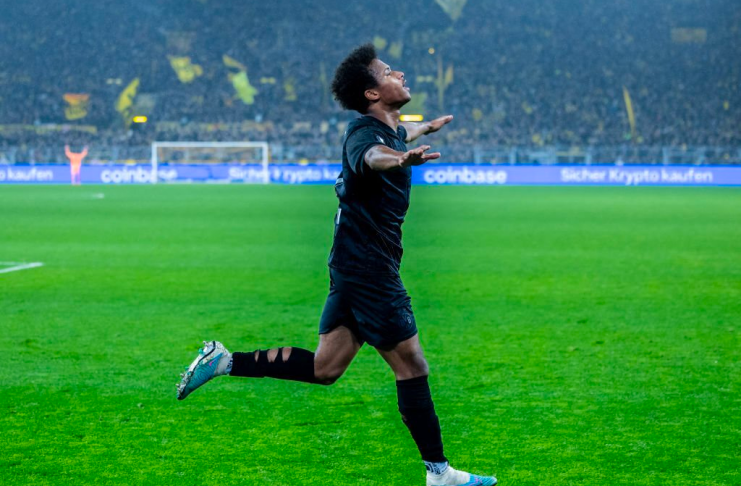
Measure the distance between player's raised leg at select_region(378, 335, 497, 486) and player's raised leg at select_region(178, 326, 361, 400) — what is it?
0.92 ft

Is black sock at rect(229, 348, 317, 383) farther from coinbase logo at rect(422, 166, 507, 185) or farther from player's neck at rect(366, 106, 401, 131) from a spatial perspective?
coinbase logo at rect(422, 166, 507, 185)

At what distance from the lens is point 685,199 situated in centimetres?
2891

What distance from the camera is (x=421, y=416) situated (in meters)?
4.01

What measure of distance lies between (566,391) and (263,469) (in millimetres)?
2340

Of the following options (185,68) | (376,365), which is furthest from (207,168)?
(376,365)

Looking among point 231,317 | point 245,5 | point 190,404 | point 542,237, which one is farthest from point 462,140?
point 190,404

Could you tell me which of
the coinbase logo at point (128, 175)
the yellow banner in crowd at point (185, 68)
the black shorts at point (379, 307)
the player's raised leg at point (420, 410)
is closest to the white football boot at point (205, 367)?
the black shorts at point (379, 307)

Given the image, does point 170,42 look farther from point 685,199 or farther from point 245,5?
point 685,199

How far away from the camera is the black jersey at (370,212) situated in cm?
396

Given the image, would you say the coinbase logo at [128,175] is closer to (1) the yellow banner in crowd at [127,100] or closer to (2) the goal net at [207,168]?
(2) the goal net at [207,168]

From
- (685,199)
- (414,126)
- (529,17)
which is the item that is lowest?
(685,199)

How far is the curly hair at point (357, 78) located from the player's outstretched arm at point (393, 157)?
49 cm

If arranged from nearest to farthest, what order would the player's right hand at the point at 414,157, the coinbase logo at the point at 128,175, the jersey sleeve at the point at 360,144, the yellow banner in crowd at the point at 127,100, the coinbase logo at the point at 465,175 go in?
1. the player's right hand at the point at 414,157
2. the jersey sleeve at the point at 360,144
3. the coinbase logo at the point at 465,175
4. the coinbase logo at the point at 128,175
5. the yellow banner in crowd at the point at 127,100

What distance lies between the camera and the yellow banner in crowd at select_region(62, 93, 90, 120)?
5128cm
